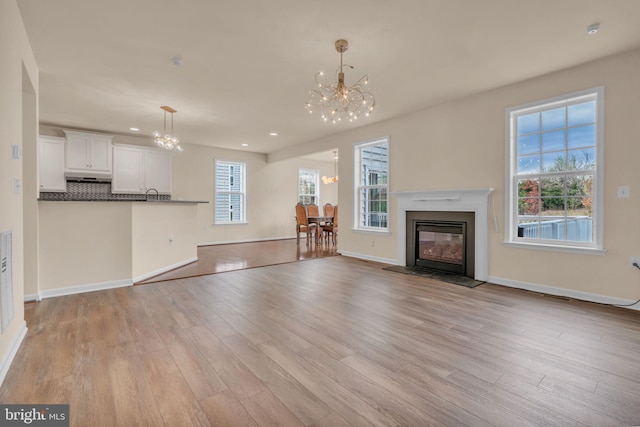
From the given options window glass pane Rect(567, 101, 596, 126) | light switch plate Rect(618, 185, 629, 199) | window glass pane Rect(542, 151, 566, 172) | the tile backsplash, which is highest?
window glass pane Rect(567, 101, 596, 126)

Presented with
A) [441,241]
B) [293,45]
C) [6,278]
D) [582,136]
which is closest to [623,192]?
[582,136]

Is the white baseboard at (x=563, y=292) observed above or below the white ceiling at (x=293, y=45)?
below

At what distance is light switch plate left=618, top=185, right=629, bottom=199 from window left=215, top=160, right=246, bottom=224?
7573 mm

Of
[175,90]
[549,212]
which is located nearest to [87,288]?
[175,90]

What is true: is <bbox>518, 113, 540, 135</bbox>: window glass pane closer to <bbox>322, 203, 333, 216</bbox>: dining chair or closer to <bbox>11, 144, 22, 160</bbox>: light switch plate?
<bbox>11, 144, 22, 160</bbox>: light switch plate

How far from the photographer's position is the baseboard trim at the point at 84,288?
3314 mm

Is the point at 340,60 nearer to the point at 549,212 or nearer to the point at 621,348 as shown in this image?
the point at 549,212

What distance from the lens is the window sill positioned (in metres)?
3.15

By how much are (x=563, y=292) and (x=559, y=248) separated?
1.67 feet

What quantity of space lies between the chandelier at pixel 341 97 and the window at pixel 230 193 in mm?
3928

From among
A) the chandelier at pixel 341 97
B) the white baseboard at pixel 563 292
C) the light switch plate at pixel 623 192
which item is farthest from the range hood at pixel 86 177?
the light switch plate at pixel 623 192

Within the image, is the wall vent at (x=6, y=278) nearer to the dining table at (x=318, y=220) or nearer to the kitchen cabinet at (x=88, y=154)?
the kitchen cabinet at (x=88, y=154)

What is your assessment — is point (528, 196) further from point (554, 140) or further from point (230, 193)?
point (230, 193)

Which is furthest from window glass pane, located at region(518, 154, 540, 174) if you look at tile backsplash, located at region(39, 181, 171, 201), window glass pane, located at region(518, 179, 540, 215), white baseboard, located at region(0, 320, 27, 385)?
tile backsplash, located at region(39, 181, 171, 201)
